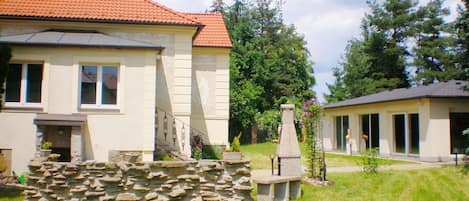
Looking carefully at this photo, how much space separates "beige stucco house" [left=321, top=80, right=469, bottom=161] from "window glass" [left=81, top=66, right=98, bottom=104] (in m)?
13.3

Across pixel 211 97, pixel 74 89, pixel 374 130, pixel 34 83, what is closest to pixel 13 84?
pixel 34 83

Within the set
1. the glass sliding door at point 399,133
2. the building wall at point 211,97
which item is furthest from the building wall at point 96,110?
the glass sliding door at point 399,133

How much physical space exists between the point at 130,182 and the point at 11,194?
3584mm

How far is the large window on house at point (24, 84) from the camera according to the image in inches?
543

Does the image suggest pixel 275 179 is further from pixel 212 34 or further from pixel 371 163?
pixel 212 34

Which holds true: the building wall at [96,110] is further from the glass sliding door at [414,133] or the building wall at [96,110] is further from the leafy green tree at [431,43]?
the leafy green tree at [431,43]

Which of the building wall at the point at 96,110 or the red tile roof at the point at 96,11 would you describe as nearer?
the building wall at the point at 96,110

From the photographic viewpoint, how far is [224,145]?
1998cm

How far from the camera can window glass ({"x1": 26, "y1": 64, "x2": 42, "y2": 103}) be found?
45.6 ft

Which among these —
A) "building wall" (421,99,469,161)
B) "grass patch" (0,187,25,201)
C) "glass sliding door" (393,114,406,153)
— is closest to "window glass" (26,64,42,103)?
"grass patch" (0,187,25,201)

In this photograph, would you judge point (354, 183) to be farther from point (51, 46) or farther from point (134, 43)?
point (51, 46)

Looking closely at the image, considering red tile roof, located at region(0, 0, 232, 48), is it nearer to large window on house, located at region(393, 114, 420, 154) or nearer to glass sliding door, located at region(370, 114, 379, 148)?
large window on house, located at region(393, 114, 420, 154)

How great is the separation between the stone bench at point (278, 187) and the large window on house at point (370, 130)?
13.7 m

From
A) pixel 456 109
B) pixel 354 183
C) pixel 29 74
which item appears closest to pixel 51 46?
pixel 29 74
